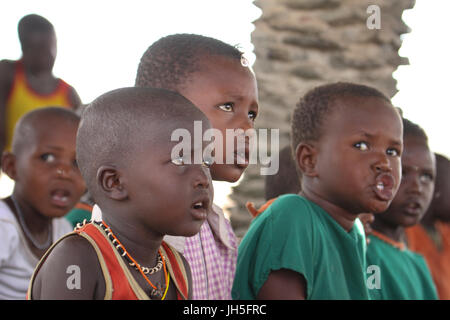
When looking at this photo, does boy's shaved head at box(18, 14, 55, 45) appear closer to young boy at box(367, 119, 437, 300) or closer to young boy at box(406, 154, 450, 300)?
young boy at box(367, 119, 437, 300)

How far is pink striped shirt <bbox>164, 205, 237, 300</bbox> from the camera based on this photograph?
239cm

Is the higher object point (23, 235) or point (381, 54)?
point (381, 54)

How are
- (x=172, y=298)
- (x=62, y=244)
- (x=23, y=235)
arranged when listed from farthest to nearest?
(x=23, y=235) → (x=172, y=298) → (x=62, y=244)

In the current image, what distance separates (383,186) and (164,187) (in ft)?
3.95

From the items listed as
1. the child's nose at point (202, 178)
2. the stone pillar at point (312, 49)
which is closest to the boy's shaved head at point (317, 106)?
the child's nose at point (202, 178)

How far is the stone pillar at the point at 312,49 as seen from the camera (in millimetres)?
4785

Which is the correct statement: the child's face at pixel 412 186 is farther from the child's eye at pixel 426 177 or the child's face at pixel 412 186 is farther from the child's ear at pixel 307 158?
the child's ear at pixel 307 158

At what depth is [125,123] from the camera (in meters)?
1.89

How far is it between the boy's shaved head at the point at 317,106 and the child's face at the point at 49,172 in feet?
4.20

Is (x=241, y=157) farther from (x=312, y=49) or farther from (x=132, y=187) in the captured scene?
(x=312, y=49)
